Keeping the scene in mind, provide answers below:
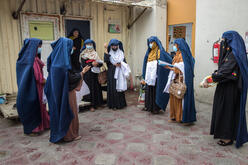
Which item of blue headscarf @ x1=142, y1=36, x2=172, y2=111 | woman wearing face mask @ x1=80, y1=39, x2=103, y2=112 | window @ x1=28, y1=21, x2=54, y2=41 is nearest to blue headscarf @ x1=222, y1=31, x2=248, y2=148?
blue headscarf @ x1=142, y1=36, x2=172, y2=111

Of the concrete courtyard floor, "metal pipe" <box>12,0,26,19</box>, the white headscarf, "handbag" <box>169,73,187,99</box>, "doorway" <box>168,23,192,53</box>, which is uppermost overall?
"metal pipe" <box>12,0,26,19</box>

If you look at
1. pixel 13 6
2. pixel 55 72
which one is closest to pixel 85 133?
pixel 55 72

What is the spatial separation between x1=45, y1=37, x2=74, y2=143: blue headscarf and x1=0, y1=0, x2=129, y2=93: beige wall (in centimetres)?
256

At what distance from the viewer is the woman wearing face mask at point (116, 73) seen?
17.8 feet

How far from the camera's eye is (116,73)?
5430mm

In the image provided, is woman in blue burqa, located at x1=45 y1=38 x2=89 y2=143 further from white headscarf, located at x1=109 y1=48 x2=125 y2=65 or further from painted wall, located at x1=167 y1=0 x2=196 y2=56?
painted wall, located at x1=167 y1=0 x2=196 y2=56

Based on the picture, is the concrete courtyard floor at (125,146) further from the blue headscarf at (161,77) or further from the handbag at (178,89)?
the handbag at (178,89)

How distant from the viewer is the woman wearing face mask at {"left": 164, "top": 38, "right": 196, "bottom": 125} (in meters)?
4.11

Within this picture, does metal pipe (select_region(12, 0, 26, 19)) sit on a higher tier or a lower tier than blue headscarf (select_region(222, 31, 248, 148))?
higher

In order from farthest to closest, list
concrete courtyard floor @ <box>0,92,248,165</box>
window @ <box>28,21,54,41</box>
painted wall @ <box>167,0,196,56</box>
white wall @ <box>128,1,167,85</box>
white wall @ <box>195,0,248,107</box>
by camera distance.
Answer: white wall @ <box>128,1,167,85</box> → painted wall @ <box>167,0,196,56</box> → window @ <box>28,21,54,41</box> → white wall @ <box>195,0,248,107</box> → concrete courtyard floor @ <box>0,92,248,165</box>

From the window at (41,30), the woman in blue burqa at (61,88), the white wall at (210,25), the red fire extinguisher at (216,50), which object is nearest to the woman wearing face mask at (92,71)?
the window at (41,30)

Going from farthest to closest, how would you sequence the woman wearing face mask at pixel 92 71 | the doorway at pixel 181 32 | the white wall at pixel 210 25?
the doorway at pixel 181 32, the woman wearing face mask at pixel 92 71, the white wall at pixel 210 25

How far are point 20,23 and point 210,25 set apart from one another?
16.1 feet

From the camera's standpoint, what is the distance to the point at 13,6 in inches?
211
